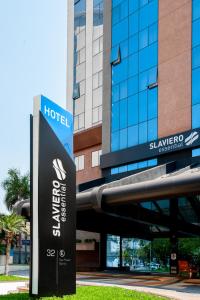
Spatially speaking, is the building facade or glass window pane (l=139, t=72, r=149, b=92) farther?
glass window pane (l=139, t=72, r=149, b=92)

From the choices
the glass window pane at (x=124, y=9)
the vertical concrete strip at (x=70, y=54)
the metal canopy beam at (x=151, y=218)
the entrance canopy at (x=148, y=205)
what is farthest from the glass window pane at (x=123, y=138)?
the vertical concrete strip at (x=70, y=54)

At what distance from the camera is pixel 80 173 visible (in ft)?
169

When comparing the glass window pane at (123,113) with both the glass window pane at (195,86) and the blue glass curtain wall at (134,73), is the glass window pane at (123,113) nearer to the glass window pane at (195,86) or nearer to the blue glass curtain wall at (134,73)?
the blue glass curtain wall at (134,73)

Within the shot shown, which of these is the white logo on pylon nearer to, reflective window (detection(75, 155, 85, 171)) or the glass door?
the glass door

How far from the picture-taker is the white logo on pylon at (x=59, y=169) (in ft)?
59.9

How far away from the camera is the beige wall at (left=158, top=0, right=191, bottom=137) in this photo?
39.3 metres

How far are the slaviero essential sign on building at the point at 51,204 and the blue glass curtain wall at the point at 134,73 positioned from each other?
23.3 metres

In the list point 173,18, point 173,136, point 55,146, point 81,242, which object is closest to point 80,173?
point 81,242

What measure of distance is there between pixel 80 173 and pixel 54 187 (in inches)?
1322

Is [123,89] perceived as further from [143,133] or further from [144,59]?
[143,133]

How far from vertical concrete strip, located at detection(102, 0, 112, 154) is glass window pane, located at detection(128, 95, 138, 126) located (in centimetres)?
282

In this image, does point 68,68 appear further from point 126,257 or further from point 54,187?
point 54,187

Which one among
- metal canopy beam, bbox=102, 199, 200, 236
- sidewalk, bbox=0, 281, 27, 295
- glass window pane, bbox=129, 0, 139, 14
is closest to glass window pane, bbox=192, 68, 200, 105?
metal canopy beam, bbox=102, 199, 200, 236

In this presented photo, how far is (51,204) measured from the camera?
17688mm
